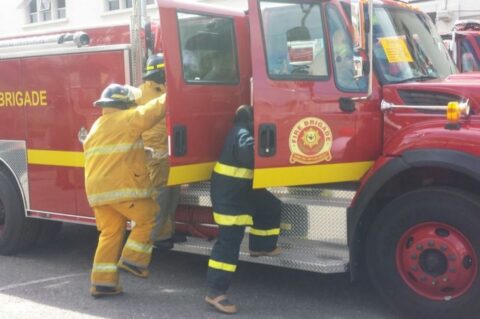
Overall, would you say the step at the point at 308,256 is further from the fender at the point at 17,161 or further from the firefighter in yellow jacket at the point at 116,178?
the fender at the point at 17,161

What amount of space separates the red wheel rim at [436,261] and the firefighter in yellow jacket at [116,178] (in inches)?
76.5

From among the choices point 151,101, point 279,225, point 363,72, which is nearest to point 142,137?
point 151,101

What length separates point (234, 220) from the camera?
15.3 feet

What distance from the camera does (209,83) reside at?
5059 mm

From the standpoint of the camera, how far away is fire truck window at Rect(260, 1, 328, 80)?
452 cm

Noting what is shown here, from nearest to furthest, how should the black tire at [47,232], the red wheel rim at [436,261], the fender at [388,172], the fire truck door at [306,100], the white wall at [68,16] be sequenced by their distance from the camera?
the fender at [388,172], the red wheel rim at [436,261], the fire truck door at [306,100], the black tire at [47,232], the white wall at [68,16]

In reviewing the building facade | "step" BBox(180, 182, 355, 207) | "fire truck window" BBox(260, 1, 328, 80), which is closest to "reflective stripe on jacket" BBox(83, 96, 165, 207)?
"step" BBox(180, 182, 355, 207)

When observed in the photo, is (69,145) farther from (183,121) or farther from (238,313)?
(238,313)

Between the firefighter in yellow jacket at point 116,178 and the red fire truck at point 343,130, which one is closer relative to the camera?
the red fire truck at point 343,130

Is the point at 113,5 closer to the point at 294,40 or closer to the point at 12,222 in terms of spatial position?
the point at 12,222

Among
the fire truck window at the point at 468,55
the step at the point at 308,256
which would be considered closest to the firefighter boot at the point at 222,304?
the step at the point at 308,256

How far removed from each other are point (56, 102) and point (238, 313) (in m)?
2.47

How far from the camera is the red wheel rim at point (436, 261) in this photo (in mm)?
4203

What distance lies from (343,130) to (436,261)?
105 centimetres
